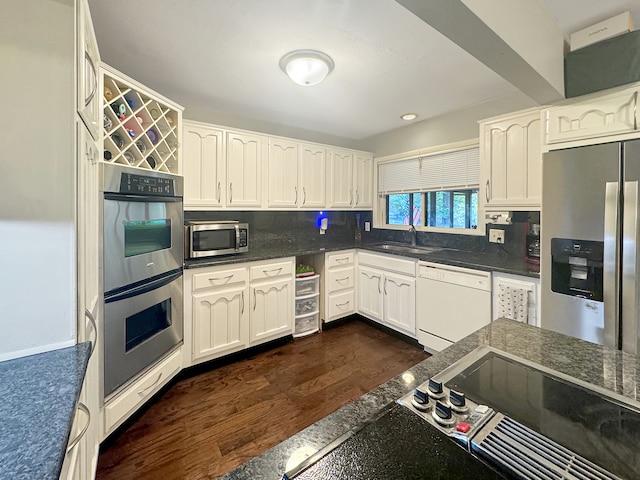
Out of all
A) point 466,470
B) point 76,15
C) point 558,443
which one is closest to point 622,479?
point 558,443

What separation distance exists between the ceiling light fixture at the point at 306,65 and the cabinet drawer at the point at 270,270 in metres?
1.61

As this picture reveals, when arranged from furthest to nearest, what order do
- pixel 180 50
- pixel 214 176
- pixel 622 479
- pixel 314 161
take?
pixel 314 161 → pixel 214 176 → pixel 180 50 → pixel 622 479

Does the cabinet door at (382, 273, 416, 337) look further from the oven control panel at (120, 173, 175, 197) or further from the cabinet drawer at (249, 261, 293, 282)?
the oven control panel at (120, 173, 175, 197)

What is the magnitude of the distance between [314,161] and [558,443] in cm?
316

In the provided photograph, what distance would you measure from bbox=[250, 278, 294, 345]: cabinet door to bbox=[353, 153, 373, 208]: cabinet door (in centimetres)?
156

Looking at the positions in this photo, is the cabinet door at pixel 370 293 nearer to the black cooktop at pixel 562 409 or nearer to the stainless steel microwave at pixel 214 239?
the stainless steel microwave at pixel 214 239

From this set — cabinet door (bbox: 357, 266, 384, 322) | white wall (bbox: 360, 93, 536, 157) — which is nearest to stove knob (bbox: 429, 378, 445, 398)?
cabinet door (bbox: 357, 266, 384, 322)

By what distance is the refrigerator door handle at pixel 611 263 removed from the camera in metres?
1.60

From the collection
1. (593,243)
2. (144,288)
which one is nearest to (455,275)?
(593,243)

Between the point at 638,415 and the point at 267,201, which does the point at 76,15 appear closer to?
the point at 638,415

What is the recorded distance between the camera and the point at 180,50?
1.90 m

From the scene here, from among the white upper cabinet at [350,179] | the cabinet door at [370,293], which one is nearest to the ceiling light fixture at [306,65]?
the white upper cabinet at [350,179]

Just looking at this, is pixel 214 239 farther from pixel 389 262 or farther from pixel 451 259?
pixel 451 259

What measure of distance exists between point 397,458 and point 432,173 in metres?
3.20
